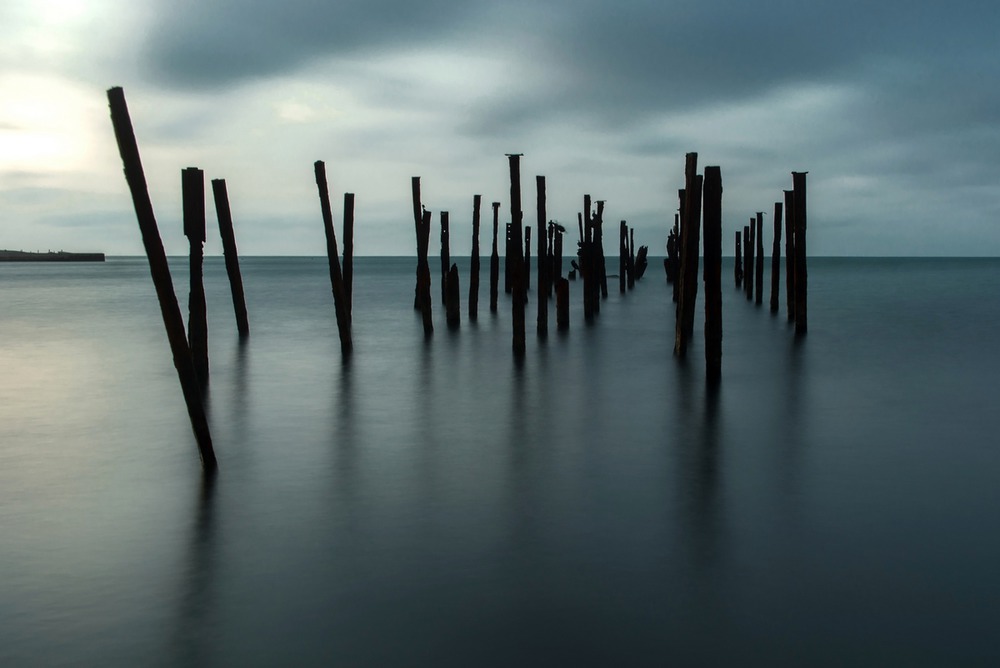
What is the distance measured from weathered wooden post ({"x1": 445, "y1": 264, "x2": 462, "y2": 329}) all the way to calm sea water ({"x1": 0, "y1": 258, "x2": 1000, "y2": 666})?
436 cm

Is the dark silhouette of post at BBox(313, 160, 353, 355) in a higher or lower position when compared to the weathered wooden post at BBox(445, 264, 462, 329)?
higher

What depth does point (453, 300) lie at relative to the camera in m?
16.9

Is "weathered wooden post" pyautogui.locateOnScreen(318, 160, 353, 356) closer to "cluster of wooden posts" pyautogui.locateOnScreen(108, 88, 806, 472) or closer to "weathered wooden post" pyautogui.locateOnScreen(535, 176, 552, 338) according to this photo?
"cluster of wooden posts" pyautogui.locateOnScreen(108, 88, 806, 472)

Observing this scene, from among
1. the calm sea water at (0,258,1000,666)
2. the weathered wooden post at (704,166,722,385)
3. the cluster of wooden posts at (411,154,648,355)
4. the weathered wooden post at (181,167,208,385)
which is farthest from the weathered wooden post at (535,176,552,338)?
the weathered wooden post at (181,167,208,385)

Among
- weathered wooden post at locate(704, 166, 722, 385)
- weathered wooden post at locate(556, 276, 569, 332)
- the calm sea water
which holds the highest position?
weathered wooden post at locate(704, 166, 722, 385)

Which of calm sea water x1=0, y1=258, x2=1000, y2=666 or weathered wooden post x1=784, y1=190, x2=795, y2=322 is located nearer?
calm sea water x1=0, y1=258, x2=1000, y2=666

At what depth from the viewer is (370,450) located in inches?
296

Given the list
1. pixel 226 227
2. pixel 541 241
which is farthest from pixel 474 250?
pixel 226 227

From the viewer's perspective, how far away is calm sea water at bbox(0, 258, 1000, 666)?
3771 mm

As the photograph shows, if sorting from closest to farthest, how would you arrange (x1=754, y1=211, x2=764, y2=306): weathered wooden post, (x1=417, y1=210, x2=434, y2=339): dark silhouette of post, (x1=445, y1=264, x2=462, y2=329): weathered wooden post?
(x1=417, y1=210, x2=434, y2=339): dark silhouette of post, (x1=445, y1=264, x2=462, y2=329): weathered wooden post, (x1=754, y1=211, x2=764, y2=306): weathered wooden post

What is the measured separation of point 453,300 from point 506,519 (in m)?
11.7

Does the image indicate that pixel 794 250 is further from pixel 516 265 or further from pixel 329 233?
pixel 329 233

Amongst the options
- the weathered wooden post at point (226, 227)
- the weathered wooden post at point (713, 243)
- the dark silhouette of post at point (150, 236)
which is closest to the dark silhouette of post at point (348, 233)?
the weathered wooden post at point (226, 227)

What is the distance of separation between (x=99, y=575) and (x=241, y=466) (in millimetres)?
2314
